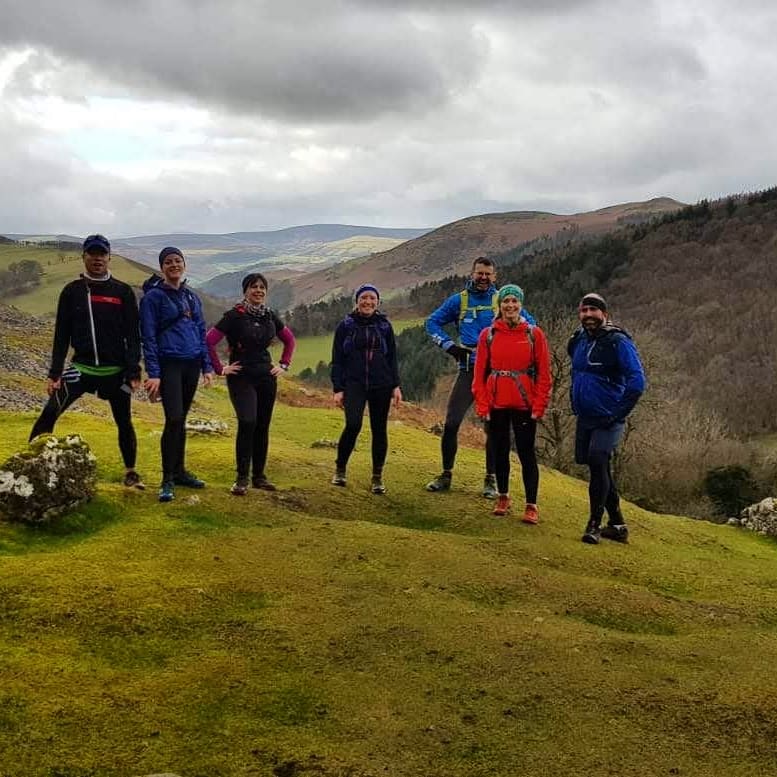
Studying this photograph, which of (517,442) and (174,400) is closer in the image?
(174,400)

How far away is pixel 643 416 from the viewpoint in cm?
3991

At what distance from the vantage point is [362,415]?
963cm

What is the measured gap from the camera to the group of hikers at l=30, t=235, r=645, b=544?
308 inches

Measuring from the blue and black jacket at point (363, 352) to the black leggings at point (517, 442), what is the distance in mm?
1629

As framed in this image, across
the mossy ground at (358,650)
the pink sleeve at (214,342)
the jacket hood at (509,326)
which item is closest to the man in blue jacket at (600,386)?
the jacket hood at (509,326)

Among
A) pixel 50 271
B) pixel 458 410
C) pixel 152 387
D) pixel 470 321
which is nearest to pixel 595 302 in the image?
pixel 470 321

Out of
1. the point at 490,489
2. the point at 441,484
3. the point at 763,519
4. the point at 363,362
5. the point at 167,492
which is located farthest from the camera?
the point at 763,519

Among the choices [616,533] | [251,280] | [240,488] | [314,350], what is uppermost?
[251,280]

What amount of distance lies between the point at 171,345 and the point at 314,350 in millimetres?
104298

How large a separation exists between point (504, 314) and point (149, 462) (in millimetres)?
6199

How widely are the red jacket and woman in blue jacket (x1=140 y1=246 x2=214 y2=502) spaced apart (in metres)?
3.70

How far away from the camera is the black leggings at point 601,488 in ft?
27.6

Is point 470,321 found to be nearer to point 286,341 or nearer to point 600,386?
point 600,386

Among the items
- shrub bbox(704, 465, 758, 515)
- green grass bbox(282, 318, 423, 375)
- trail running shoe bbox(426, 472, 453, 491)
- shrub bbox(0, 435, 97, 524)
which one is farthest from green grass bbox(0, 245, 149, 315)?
shrub bbox(0, 435, 97, 524)
